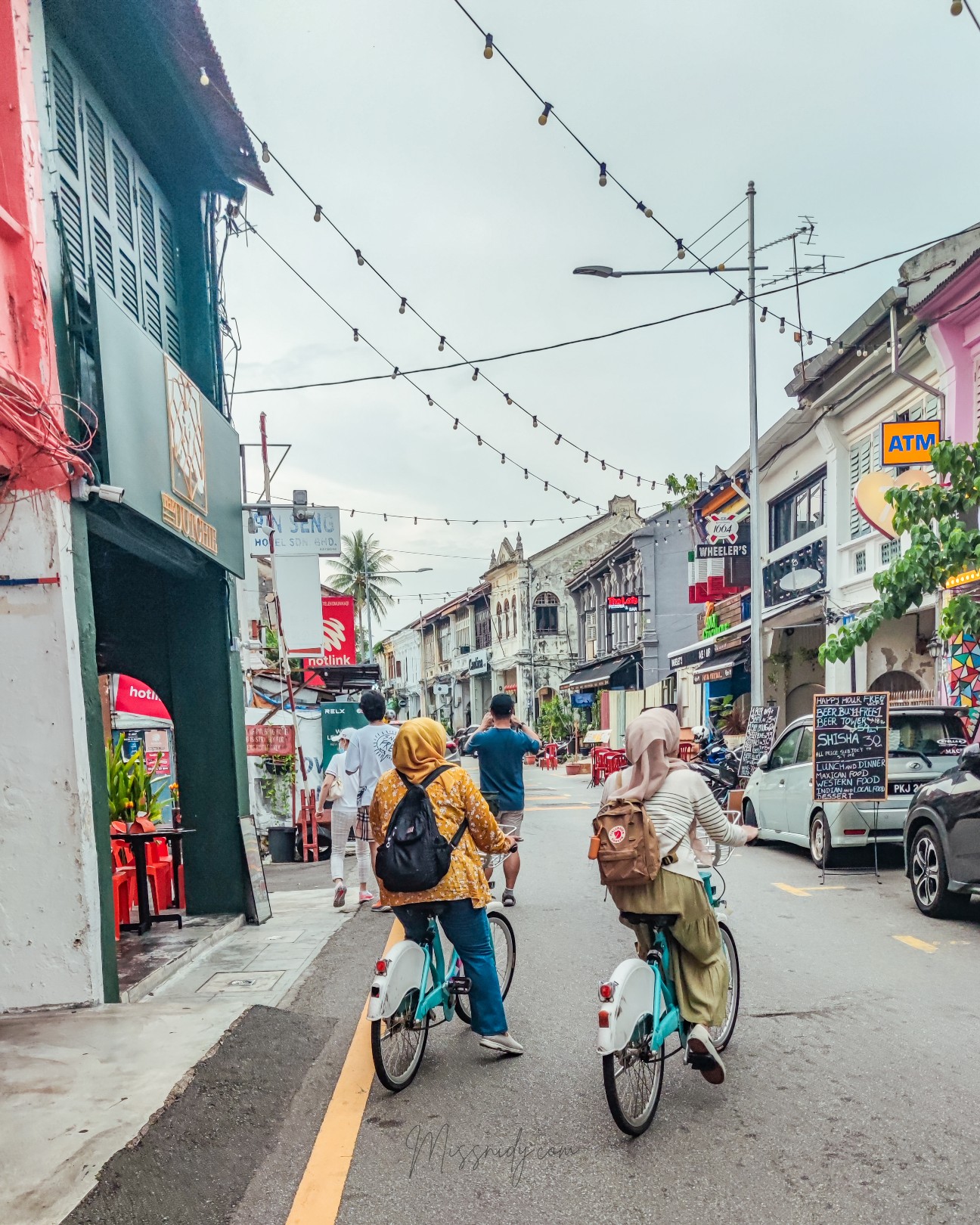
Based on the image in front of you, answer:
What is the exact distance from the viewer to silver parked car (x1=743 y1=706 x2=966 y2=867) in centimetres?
1067

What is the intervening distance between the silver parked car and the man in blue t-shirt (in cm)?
356

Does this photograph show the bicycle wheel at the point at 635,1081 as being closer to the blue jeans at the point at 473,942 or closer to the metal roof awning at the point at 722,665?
the blue jeans at the point at 473,942

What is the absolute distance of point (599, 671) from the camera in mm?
39406

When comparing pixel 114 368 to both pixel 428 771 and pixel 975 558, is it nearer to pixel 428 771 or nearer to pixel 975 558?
pixel 428 771

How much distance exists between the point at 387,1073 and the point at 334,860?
5.30 meters

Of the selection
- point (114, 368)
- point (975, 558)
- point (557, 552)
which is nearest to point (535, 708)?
point (557, 552)

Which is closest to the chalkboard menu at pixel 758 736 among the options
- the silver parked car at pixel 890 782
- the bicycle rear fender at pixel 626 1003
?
the silver parked car at pixel 890 782

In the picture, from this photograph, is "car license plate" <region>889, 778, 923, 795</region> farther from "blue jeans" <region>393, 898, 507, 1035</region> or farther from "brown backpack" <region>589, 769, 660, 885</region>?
"brown backpack" <region>589, 769, 660, 885</region>

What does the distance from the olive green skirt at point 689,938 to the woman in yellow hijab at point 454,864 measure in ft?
2.18

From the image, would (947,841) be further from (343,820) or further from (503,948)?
(343,820)

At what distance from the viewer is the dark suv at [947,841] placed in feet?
25.4

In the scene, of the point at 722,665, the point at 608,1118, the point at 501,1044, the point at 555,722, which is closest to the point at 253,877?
the point at 501,1044

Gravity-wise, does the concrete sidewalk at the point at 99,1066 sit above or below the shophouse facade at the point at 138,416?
below

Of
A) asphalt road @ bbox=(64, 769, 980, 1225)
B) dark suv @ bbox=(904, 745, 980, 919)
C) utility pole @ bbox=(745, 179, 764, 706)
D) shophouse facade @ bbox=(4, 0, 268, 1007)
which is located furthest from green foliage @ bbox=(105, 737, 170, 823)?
utility pole @ bbox=(745, 179, 764, 706)
